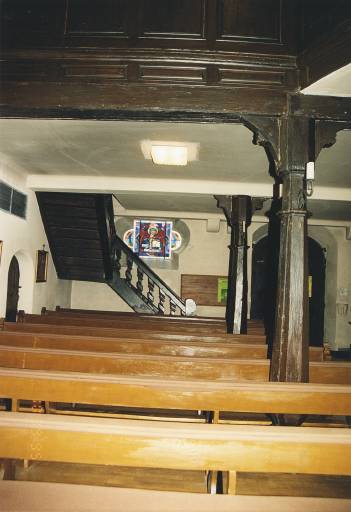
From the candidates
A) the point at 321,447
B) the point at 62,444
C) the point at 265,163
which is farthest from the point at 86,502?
the point at 265,163

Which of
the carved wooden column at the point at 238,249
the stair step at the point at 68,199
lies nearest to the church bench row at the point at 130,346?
the carved wooden column at the point at 238,249

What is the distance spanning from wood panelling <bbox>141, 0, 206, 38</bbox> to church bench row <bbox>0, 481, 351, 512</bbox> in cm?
394

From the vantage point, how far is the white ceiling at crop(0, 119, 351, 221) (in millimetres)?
4844

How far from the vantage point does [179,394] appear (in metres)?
2.45

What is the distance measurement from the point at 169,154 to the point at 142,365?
3152 millimetres

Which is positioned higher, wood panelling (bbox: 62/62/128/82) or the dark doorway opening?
wood panelling (bbox: 62/62/128/82)

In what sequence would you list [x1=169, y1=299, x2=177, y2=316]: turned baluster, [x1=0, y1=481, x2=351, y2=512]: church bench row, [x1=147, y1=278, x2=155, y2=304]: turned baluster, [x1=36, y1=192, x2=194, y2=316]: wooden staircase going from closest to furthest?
1. [x1=0, y1=481, x2=351, y2=512]: church bench row
2. [x1=36, y1=192, x2=194, y2=316]: wooden staircase
3. [x1=147, y1=278, x2=155, y2=304]: turned baluster
4. [x1=169, y1=299, x2=177, y2=316]: turned baluster

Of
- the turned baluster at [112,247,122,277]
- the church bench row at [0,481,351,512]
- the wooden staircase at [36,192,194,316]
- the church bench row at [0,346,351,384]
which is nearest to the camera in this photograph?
the church bench row at [0,481,351,512]

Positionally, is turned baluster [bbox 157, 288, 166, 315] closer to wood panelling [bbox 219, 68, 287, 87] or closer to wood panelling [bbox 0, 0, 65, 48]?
wood panelling [bbox 219, 68, 287, 87]

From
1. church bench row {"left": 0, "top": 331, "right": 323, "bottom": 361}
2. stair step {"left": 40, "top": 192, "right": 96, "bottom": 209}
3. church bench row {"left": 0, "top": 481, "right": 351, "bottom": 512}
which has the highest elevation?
stair step {"left": 40, "top": 192, "right": 96, "bottom": 209}

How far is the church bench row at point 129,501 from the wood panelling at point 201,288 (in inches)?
406

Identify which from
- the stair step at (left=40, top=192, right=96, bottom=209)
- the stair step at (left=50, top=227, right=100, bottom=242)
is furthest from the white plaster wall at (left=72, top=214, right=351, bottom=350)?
the stair step at (left=40, top=192, right=96, bottom=209)

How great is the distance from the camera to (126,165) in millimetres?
6523

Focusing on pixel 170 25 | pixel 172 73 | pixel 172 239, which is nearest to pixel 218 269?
pixel 172 239
